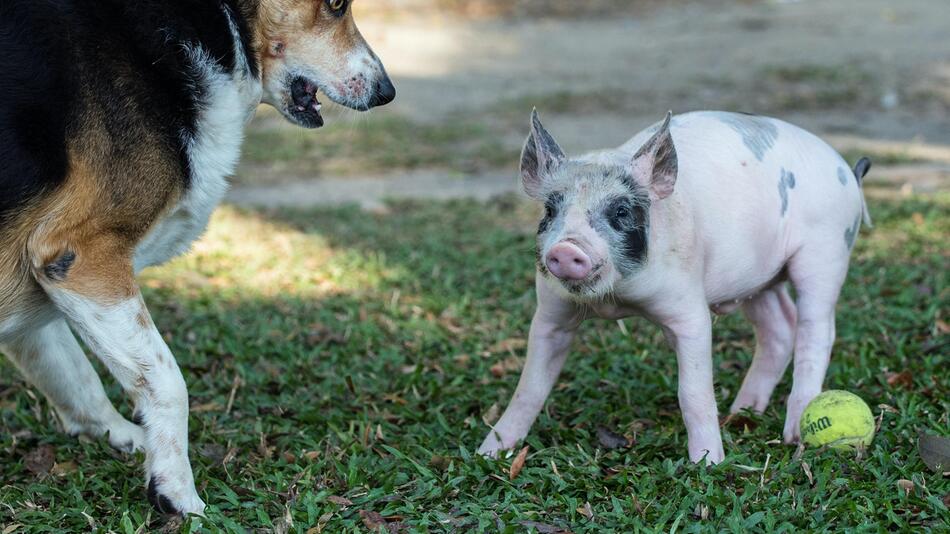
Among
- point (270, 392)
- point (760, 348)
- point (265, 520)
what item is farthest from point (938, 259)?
point (265, 520)

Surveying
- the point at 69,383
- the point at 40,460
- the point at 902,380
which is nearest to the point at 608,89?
the point at 902,380

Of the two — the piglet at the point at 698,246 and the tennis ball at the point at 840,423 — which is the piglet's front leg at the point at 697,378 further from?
the tennis ball at the point at 840,423

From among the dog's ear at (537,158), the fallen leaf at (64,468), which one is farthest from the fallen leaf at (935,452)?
the fallen leaf at (64,468)

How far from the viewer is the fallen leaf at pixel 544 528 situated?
3527 millimetres

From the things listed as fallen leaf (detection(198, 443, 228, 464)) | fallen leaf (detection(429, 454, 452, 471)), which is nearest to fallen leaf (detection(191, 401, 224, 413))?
fallen leaf (detection(198, 443, 228, 464))

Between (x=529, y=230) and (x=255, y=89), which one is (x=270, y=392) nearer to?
(x=255, y=89)

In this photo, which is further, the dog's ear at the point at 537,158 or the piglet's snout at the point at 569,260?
the dog's ear at the point at 537,158

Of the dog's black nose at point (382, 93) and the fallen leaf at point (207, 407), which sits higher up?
the dog's black nose at point (382, 93)

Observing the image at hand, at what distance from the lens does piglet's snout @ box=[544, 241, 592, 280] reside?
141 inches

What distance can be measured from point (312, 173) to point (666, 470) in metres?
6.64

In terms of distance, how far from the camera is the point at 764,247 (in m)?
4.30

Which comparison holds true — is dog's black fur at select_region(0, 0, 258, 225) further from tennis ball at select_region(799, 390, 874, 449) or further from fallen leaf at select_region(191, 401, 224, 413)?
tennis ball at select_region(799, 390, 874, 449)

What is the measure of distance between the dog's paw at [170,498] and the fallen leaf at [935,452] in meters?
2.41

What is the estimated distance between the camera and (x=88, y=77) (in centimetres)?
364
